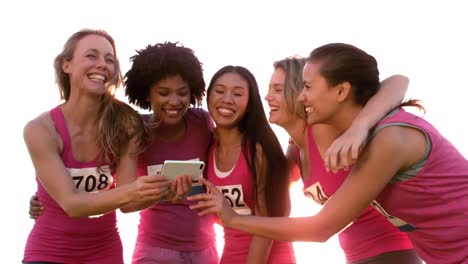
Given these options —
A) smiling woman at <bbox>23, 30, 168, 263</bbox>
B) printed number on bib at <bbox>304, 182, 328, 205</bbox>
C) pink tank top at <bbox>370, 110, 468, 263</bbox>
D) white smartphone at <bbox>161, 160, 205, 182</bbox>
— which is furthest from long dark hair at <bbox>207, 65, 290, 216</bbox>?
pink tank top at <bbox>370, 110, 468, 263</bbox>

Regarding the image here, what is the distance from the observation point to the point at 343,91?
3.43 m

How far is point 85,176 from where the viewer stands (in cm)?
418

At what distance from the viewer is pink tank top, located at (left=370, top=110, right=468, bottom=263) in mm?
3141

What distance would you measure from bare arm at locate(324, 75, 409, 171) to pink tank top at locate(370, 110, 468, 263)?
8cm

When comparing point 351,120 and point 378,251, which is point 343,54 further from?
point 378,251

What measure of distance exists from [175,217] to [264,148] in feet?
2.76

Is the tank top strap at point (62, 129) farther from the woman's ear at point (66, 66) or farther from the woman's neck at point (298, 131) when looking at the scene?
the woman's neck at point (298, 131)

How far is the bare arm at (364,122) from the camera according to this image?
302 centimetres

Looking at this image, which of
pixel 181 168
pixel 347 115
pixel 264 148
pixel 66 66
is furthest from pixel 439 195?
pixel 66 66

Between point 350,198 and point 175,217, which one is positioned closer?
point 350,198

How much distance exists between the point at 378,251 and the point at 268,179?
936mm

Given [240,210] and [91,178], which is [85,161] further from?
[240,210]

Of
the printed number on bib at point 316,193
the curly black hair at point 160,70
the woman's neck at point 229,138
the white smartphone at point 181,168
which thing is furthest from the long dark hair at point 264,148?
the white smartphone at point 181,168

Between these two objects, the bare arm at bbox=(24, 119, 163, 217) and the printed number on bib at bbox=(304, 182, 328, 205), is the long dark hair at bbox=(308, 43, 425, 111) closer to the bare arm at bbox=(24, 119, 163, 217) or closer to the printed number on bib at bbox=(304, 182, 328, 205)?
the printed number on bib at bbox=(304, 182, 328, 205)
